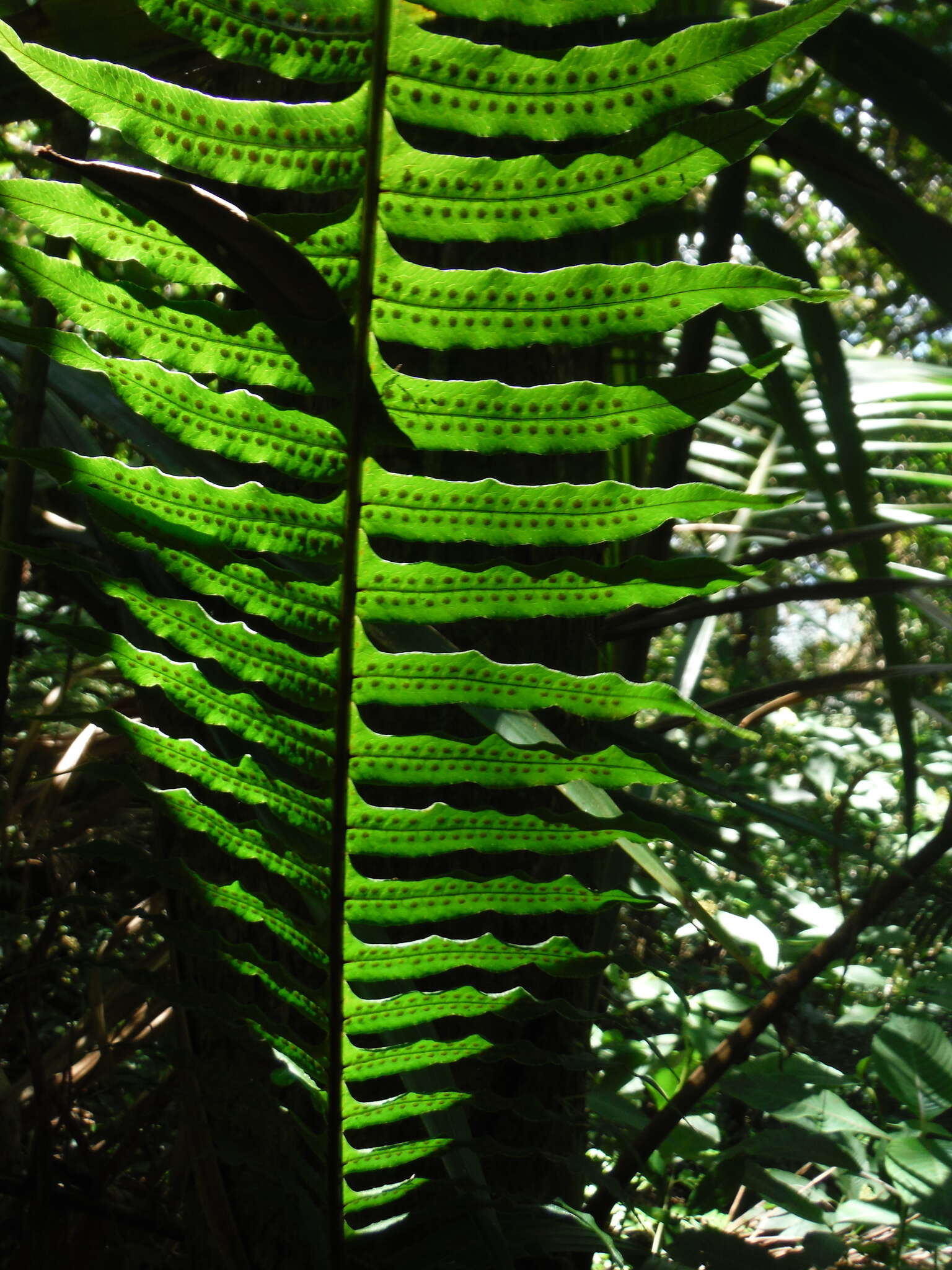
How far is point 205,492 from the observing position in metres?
0.45

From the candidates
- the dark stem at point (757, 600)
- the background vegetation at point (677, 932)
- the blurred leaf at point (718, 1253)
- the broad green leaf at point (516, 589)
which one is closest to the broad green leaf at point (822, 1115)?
the background vegetation at point (677, 932)

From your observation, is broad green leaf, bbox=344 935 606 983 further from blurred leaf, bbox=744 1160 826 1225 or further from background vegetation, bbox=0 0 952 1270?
blurred leaf, bbox=744 1160 826 1225

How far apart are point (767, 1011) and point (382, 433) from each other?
0.87 meters

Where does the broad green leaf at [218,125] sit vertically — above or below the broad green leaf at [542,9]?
below

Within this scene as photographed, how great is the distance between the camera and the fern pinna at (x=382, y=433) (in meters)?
0.36

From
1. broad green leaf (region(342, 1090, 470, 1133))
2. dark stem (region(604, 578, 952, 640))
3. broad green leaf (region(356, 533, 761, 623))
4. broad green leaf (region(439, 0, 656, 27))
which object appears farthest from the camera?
dark stem (region(604, 578, 952, 640))

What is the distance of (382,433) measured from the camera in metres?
0.43

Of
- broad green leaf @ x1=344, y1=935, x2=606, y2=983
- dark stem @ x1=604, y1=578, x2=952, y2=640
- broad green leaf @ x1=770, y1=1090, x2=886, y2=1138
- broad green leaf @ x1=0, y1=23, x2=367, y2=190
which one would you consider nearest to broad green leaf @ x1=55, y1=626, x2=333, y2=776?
broad green leaf @ x1=344, y1=935, x2=606, y2=983

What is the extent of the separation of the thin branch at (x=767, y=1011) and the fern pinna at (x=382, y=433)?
1.26ft

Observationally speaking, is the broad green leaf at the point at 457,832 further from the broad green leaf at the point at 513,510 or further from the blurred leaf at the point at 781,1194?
the blurred leaf at the point at 781,1194

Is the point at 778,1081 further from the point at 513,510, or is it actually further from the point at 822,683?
the point at 513,510

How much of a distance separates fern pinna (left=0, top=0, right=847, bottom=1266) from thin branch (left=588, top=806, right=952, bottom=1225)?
38cm

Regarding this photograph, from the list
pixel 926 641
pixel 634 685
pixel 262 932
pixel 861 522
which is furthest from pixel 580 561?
pixel 926 641

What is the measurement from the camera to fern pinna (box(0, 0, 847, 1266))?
0.36 metres
